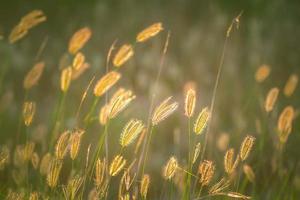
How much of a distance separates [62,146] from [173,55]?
274 centimetres

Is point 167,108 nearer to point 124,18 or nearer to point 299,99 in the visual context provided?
point 299,99

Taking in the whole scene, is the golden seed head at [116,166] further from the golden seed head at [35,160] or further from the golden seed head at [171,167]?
the golden seed head at [35,160]

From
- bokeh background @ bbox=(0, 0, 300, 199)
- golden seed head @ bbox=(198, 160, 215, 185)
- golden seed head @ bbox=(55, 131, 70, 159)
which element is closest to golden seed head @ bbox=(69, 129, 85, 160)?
golden seed head @ bbox=(55, 131, 70, 159)

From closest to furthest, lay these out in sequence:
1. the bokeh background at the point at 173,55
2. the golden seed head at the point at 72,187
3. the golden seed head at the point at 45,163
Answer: the golden seed head at the point at 72,187 < the golden seed head at the point at 45,163 < the bokeh background at the point at 173,55

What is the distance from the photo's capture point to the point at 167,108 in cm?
166

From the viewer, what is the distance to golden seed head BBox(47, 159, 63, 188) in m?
1.66

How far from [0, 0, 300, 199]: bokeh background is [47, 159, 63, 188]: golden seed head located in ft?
4.40

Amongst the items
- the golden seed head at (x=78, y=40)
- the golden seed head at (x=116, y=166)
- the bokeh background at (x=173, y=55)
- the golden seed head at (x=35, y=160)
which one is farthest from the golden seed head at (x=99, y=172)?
the bokeh background at (x=173, y=55)

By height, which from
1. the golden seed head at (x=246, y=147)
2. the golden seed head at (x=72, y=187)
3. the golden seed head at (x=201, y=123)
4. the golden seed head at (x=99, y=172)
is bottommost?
the golden seed head at (x=72, y=187)

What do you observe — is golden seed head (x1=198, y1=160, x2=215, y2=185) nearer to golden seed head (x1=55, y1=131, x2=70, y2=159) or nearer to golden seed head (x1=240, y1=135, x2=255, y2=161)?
golden seed head (x1=240, y1=135, x2=255, y2=161)

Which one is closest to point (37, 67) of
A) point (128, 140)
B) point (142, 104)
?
point (128, 140)

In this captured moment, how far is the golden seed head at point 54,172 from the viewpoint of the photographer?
1.66m

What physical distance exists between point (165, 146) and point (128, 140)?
1.67 metres

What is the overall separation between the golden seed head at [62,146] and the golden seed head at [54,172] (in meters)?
0.02
